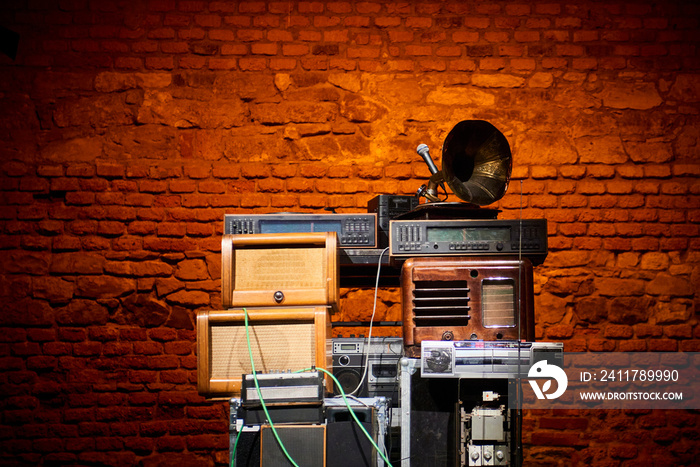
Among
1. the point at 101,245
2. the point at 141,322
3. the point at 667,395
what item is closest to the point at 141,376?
the point at 141,322

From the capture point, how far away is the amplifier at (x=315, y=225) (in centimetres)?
246

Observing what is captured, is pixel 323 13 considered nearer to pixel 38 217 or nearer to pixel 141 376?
pixel 38 217

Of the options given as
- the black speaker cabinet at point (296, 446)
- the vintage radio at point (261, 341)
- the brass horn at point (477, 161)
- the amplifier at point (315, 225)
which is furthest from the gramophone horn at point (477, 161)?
the black speaker cabinet at point (296, 446)

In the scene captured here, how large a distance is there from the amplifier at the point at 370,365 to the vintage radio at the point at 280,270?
35 centimetres

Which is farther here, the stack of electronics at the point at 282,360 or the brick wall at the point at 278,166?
the brick wall at the point at 278,166

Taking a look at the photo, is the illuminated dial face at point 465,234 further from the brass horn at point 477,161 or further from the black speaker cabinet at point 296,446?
the black speaker cabinet at point 296,446

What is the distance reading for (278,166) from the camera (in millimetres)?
3223

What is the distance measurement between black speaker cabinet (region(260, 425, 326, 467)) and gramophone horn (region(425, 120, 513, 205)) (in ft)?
3.40

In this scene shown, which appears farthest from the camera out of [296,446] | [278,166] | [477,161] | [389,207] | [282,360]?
[278,166]

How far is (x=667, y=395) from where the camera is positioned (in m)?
3.14

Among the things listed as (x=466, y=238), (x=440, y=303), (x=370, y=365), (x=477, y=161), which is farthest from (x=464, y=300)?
(x=477, y=161)

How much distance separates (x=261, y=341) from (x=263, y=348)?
2 centimetres

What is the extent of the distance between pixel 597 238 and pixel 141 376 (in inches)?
97.7

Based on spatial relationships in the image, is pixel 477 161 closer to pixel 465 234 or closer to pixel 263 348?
pixel 465 234
